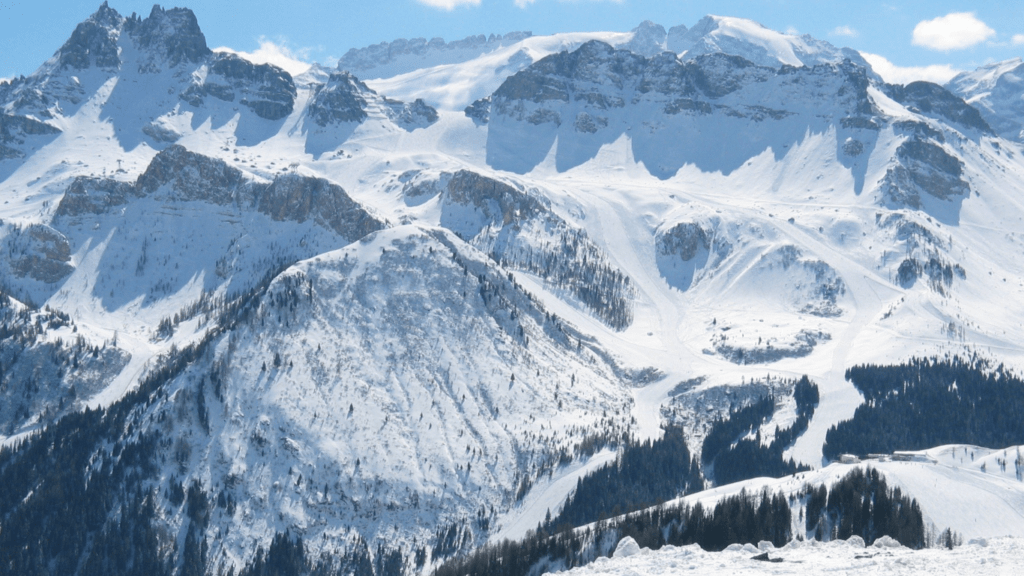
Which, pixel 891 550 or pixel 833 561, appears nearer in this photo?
pixel 833 561

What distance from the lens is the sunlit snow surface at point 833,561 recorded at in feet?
355

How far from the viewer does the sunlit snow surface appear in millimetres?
108312

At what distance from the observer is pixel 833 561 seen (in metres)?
118

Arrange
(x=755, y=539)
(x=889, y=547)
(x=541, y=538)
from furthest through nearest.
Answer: (x=541, y=538) < (x=755, y=539) < (x=889, y=547)

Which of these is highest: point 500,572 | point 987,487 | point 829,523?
point 987,487

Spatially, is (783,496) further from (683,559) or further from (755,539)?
(683,559)

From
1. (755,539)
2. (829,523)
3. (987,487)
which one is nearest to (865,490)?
(829,523)

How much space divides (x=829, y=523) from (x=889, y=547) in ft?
147

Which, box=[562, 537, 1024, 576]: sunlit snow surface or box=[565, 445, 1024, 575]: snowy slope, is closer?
box=[562, 537, 1024, 576]: sunlit snow surface

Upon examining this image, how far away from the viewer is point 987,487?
7810 inches

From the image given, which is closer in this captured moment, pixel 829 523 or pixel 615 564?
pixel 615 564

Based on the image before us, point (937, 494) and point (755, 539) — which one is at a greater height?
point (937, 494)

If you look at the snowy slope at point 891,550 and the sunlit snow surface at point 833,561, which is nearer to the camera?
the sunlit snow surface at point 833,561

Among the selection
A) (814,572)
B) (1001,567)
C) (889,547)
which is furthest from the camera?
(889,547)
